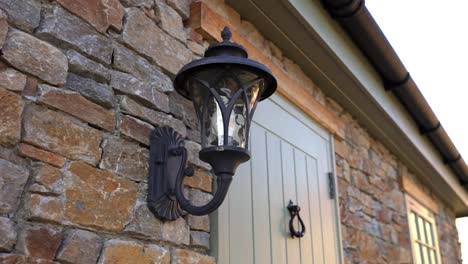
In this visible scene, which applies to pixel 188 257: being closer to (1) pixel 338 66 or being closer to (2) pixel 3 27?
(2) pixel 3 27

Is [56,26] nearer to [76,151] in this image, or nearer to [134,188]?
[76,151]

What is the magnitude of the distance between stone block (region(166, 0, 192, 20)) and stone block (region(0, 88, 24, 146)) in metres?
0.91

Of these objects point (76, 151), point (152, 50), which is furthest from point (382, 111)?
point (76, 151)

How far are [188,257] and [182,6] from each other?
104 cm

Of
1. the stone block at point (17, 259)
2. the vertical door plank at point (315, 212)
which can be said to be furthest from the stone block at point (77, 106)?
the vertical door plank at point (315, 212)

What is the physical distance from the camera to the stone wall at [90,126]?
135cm

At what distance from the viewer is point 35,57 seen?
1437mm

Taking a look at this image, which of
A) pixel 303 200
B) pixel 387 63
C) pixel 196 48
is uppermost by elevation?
pixel 387 63

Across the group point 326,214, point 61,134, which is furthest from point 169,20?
point 326,214

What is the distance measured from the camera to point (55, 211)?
1393 millimetres

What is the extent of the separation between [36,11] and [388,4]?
4153 mm

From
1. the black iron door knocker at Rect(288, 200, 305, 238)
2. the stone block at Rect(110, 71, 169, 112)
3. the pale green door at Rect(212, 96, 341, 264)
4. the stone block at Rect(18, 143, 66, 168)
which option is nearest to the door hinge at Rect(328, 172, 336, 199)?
the pale green door at Rect(212, 96, 341, 264)

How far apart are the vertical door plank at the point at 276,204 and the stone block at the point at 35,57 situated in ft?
4.22

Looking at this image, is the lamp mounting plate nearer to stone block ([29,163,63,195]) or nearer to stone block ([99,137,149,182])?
stone block ([99,137,149,182])
